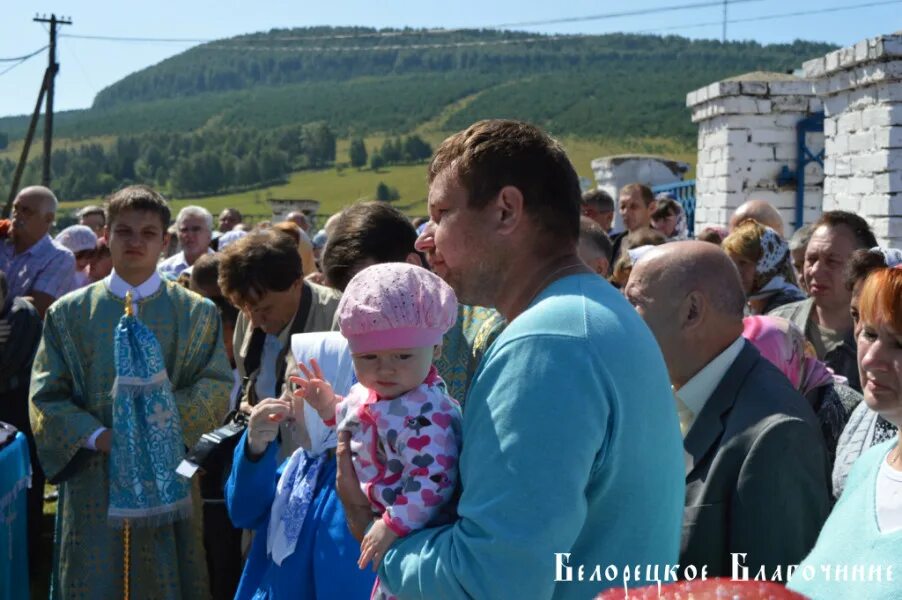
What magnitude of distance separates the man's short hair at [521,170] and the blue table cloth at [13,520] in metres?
3.50

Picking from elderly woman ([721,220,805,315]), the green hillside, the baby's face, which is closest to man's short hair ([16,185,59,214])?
elderly woman ([721,220,805,315])

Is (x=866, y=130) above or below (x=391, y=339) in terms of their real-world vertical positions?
above

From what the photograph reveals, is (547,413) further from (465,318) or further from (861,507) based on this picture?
(465,318)

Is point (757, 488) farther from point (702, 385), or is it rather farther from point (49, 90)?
point (49, 90)

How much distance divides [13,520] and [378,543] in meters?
3.49

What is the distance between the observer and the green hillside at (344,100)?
86.7 m

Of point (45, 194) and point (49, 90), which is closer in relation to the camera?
point (45, 194)

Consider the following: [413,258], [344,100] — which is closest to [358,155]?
[344,100]

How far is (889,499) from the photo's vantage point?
204cm

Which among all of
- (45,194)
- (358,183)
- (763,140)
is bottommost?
(358,183)

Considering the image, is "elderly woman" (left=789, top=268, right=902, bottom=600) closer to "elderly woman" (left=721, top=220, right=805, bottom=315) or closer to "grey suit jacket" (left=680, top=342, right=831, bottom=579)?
"grey suit jacket" (left=680, top=342, right=831, bottom=579)

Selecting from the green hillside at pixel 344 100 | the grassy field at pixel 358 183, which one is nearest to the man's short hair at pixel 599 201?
the green hillside at pixel 344 100

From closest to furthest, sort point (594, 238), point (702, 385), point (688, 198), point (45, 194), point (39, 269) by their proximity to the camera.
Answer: point (702, 385), point (594, 238), point (39, 269), point (45, 194), point (688, 198)

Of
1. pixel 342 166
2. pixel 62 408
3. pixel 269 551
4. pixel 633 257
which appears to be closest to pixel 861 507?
pixel 269 551
